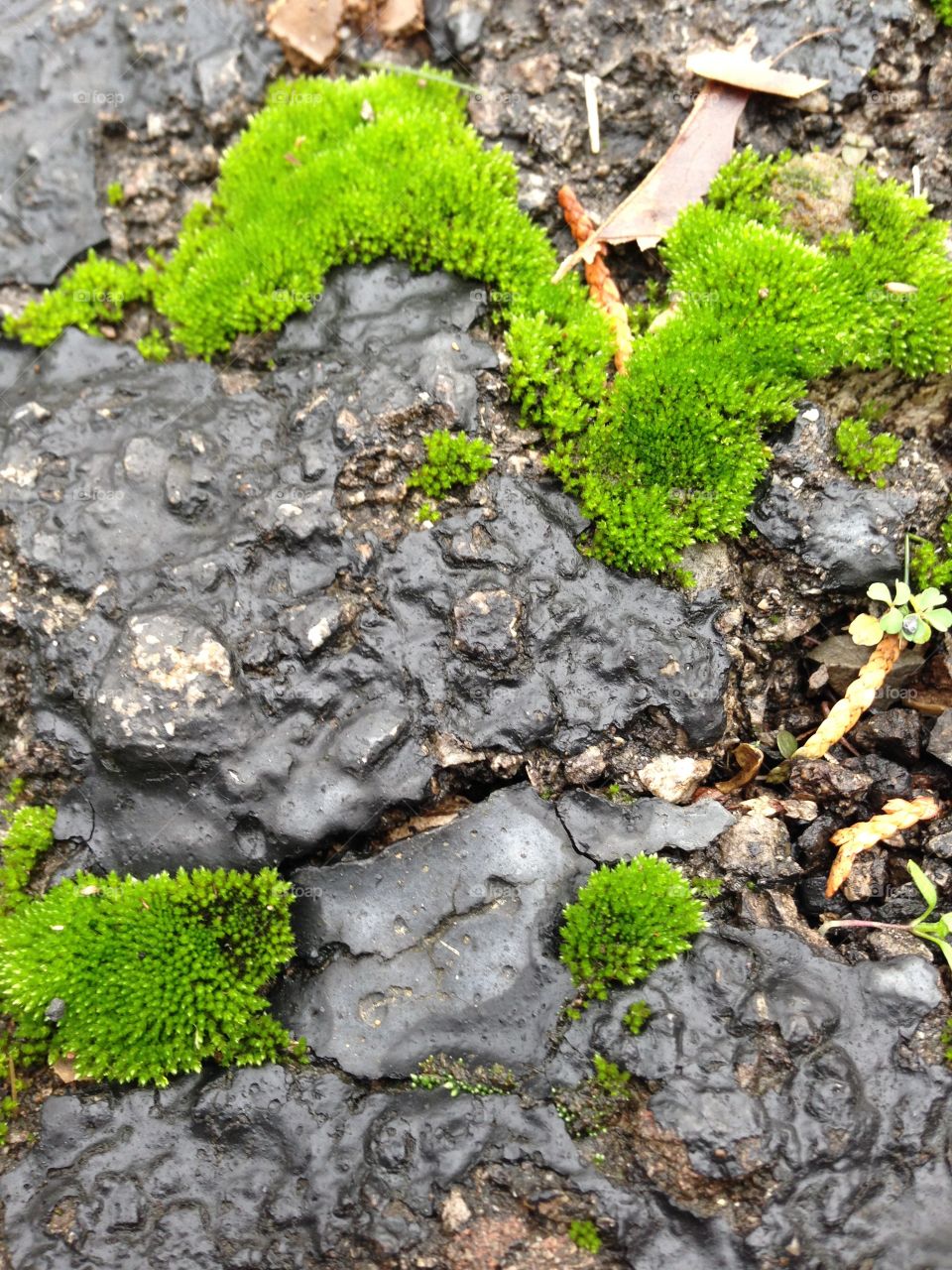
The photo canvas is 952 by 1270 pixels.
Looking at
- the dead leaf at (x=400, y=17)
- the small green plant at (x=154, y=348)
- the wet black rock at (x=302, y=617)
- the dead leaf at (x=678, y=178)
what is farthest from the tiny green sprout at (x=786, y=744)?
the dead leaf at (x=400, y=17)

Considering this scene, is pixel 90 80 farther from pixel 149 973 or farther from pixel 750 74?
pixel 149 973

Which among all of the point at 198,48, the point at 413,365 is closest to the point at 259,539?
the point at 413,365

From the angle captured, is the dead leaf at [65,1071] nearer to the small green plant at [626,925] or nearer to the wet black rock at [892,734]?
the small green plant at [626,925]

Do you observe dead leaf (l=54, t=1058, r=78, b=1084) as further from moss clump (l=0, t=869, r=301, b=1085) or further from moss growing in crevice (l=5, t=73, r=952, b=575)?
moss growing in crevice (l=5, t=73, r=952, b=575)

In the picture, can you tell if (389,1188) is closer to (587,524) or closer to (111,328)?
(587,524)

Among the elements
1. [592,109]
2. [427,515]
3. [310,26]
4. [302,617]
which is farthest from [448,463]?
[310,26]

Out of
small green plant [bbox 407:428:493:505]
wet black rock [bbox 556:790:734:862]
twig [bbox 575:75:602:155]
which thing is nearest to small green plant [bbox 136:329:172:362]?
small green plant [bbox 407:428:493:505]
